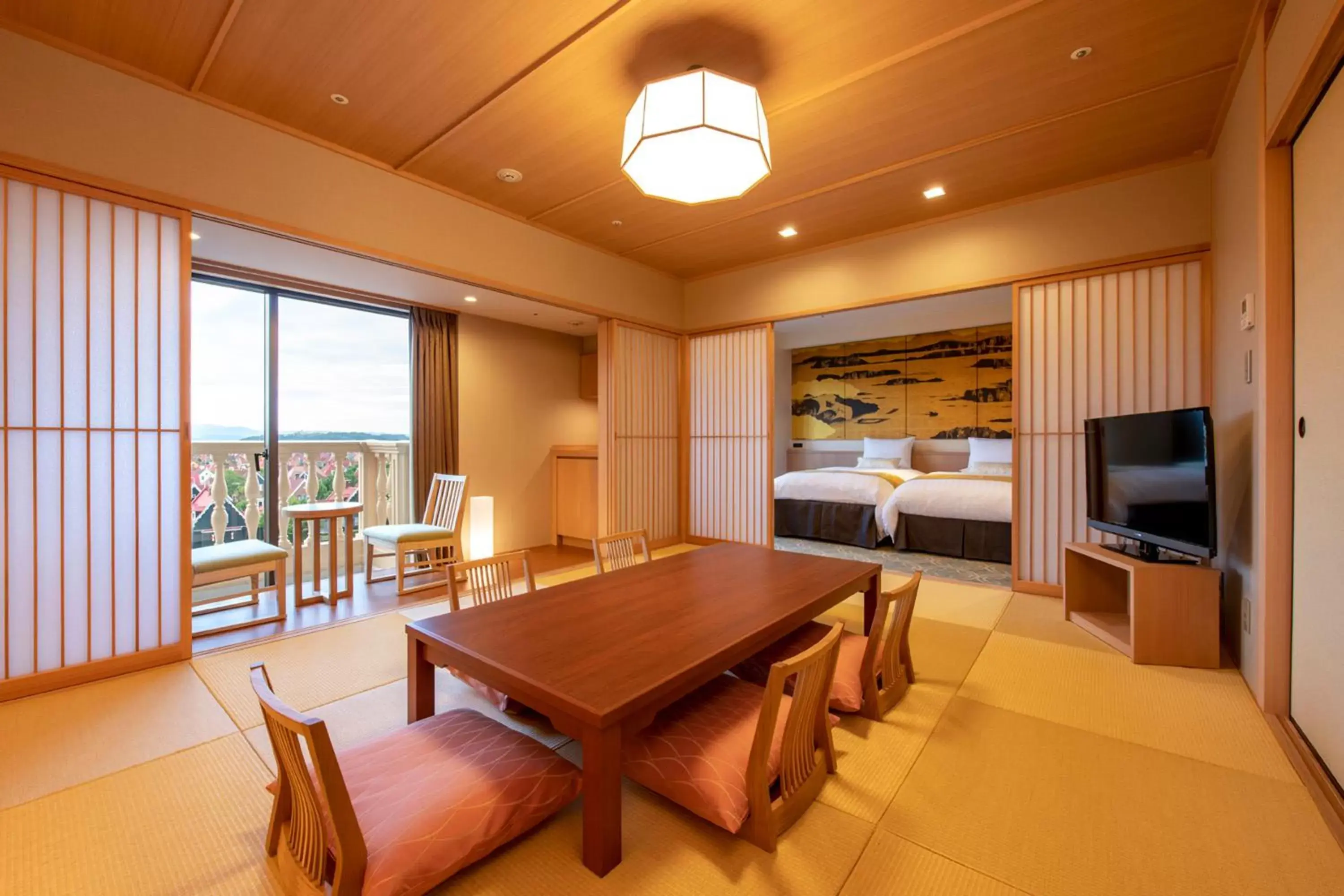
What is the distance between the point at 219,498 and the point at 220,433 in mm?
452

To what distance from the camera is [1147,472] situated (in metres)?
2.67

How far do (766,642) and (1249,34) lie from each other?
2.99 metres

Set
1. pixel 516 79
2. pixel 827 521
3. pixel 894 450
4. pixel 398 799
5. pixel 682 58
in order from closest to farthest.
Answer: pixel 398 799, pixel 682 58, pixel 516 79, pixel 827 521, pixel 894 450

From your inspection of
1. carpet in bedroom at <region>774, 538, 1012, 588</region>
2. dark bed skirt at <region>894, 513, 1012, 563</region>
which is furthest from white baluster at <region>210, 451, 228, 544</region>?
dark bed skirt at <region>894, 513, 1012, 563</region>

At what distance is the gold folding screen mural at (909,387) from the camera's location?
667cm

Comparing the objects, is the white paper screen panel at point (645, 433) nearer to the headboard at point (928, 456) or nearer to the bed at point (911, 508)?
the bed at point (911, 508)

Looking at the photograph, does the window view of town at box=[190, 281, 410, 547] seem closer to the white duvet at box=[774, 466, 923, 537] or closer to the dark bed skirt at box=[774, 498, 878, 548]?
the white duvet at box=[774, 466, 923, 537]

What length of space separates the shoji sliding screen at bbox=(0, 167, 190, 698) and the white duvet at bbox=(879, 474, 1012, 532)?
5.17m

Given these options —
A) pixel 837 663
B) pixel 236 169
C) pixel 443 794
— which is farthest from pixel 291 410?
pixel 837 663

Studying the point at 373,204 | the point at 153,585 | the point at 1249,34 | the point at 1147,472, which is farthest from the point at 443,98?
the point at 1147,472

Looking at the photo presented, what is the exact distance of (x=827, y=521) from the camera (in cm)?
566

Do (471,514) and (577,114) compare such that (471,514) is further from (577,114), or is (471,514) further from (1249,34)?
(1249,34)

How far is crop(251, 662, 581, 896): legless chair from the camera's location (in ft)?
3.46

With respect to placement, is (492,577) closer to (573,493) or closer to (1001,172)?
(573,493)
